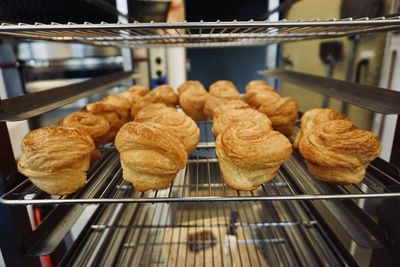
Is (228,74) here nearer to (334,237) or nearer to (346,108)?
(346,108)

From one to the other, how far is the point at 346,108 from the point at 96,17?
1933 millimetres

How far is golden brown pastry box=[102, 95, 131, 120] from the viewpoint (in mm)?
1633

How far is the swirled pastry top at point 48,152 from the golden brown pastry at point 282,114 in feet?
3.21

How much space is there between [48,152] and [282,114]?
111cm

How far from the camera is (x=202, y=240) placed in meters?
1.54

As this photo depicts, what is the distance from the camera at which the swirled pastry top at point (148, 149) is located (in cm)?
95

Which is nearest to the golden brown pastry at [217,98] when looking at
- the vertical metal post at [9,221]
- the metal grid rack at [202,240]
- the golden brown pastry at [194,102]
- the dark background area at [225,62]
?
the golden brown pastry at [194,102]

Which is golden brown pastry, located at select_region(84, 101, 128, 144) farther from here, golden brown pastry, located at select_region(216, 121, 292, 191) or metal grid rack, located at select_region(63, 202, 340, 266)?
golden brown pastry, located at select_region(216, 121, 292, 191)

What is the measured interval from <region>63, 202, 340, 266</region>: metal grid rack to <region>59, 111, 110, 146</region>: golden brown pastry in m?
0.55

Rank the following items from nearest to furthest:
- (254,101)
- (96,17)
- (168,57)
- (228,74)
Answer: (254,101)
(96,17)
(168,57)
(228,74)

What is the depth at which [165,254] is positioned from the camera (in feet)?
4.77

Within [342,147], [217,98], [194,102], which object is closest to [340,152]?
[342,147]

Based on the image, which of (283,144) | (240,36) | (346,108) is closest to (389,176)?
(283,144)

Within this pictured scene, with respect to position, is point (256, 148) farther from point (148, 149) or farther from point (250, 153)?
point (148, 149)
